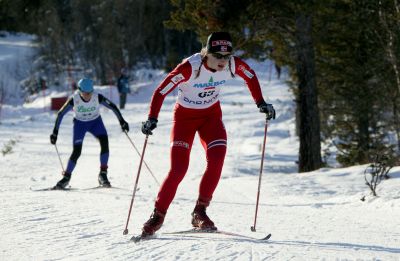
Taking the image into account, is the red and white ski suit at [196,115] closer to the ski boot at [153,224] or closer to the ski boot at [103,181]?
the ski boot at [153,224]

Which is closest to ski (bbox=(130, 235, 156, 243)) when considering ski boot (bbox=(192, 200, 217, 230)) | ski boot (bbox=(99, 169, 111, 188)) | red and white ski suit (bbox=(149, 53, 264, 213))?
red and white ski suit (bbox=(149, 53, 264, 213))

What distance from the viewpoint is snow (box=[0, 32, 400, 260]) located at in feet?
14.0

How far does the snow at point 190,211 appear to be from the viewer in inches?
168

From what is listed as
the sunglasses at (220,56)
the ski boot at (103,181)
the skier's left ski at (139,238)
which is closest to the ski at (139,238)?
the skier's left ski at (139,238)

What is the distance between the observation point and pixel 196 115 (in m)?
5.30

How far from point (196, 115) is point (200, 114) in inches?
1.6

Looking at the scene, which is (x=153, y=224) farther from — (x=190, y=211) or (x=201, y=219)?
(x=190, y=211)

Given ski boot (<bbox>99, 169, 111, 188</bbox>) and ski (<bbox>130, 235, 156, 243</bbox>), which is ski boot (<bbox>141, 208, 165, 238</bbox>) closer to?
ski (<bbox>130, 235, 156, 243</bbox>)

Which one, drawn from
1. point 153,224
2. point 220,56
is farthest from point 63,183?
point 220,56

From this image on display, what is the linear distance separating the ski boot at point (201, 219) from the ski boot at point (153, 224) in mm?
421

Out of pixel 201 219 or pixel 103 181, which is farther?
pixel 103 181

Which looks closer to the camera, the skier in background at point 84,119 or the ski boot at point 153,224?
the ski boot at point 153,224

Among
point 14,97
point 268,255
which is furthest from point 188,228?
point 14,97

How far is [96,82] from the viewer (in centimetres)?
4403
